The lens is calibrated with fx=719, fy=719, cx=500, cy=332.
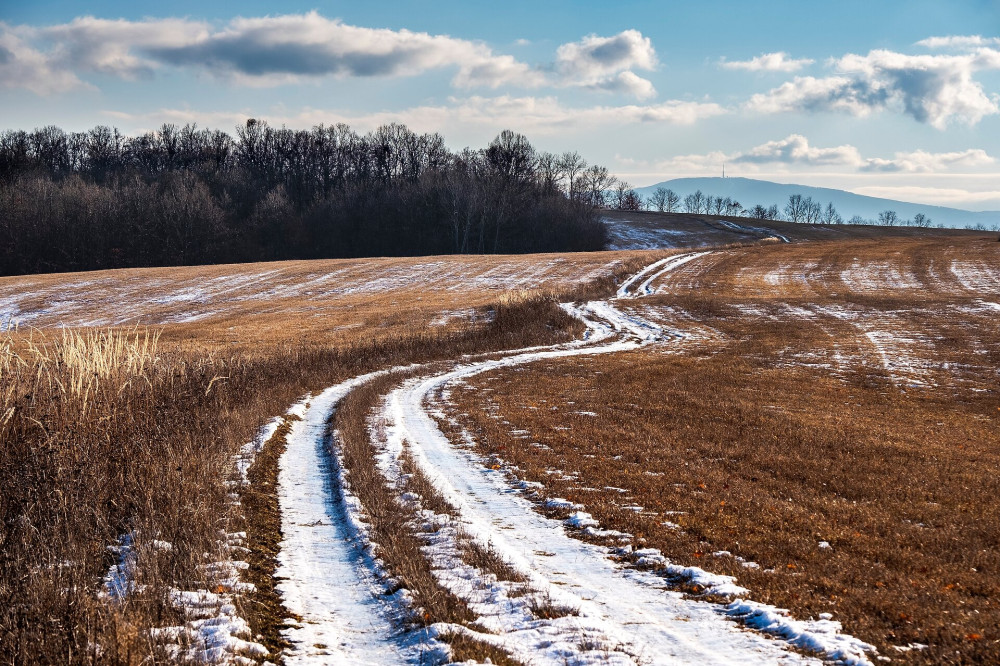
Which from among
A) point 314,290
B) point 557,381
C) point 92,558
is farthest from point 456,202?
point 92,558

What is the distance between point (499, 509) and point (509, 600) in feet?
10.2

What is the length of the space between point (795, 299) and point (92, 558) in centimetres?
3976

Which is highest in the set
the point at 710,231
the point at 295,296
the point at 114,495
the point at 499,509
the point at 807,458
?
the point at 710,231

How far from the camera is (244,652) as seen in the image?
5.47 meters

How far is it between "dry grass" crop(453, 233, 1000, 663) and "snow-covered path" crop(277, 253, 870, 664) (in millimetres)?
765

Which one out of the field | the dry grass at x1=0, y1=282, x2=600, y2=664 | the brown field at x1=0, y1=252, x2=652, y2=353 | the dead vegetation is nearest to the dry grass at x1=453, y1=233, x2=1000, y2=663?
the field

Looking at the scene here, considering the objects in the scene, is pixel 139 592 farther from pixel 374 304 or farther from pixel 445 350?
pixel 374 304

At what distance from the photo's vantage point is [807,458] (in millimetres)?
12031

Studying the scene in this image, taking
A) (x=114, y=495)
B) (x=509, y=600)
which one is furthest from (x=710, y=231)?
(x=509, y=600)

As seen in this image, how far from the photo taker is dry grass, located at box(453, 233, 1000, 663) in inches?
267

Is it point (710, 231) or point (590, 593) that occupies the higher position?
point (710, 231)

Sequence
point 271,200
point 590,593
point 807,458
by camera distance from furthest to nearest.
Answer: point 271,200 < point 807,458 < point 590,593

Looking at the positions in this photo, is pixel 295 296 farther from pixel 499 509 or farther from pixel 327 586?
pixel 327 586

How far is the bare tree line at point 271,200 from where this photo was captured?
272 ft
